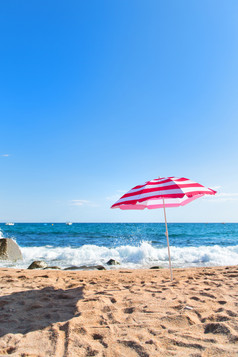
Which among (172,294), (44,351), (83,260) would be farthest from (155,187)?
(83,260)

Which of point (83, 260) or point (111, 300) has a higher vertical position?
point (111, 300)

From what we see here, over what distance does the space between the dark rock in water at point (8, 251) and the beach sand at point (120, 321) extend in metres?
8.09

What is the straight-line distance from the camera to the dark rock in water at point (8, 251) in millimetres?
12628

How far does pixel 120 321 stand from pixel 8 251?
11440 millimetres

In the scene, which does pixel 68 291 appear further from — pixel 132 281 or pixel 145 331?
pixel 145 331

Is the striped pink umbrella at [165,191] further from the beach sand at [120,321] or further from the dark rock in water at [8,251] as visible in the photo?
the dark rock in water at [8,251]

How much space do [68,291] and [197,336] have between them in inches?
128

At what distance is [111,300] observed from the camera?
4.39 meters

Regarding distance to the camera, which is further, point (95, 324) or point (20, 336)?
point (95, 324)

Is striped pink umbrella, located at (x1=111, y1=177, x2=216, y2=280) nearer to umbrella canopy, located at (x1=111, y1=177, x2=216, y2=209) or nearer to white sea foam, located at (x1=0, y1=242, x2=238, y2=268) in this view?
umbrella canopy, located at (x1=111, y1=177, x2=216, y2=209)

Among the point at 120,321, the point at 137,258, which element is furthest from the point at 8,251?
the point at 120,321

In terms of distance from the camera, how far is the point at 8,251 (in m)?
12.8

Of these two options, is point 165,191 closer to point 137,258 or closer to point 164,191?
point 164,191

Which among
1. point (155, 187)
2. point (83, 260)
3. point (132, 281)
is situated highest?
point (155, 187)
